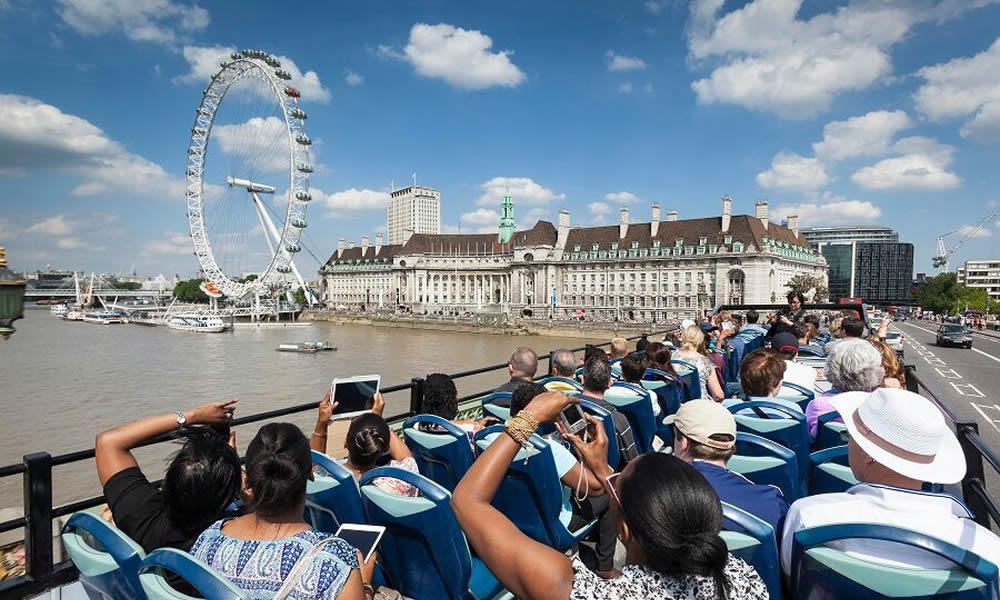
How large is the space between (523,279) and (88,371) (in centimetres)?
7791

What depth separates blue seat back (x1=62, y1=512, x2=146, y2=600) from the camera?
1824 millimetres

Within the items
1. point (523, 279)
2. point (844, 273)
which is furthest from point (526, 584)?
point (844, 273)

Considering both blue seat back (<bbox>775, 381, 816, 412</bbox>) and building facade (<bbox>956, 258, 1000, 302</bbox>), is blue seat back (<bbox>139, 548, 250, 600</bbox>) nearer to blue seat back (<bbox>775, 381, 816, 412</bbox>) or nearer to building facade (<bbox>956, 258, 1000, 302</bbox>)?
blue seat back (<bbox>775, 381, 816, 412</bbox>)

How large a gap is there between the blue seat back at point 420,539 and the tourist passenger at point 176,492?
617 mm

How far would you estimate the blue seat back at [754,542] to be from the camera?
1.96 metres

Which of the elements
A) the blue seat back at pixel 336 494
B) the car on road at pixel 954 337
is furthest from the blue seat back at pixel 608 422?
the car on road at pixel 954 337

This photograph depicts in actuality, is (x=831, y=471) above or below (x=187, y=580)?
below

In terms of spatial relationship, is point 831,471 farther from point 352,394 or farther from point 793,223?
point 793,223

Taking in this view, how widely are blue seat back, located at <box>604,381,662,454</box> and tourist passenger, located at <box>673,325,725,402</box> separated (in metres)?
1.67

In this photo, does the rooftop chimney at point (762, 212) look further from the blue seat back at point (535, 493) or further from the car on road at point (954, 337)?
the blue seat back at point (535, 493)

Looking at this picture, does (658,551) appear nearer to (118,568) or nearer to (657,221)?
(118,568)

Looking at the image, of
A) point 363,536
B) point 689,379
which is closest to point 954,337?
point 689,379

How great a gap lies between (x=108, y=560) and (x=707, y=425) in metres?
2.37

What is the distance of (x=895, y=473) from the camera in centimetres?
225
